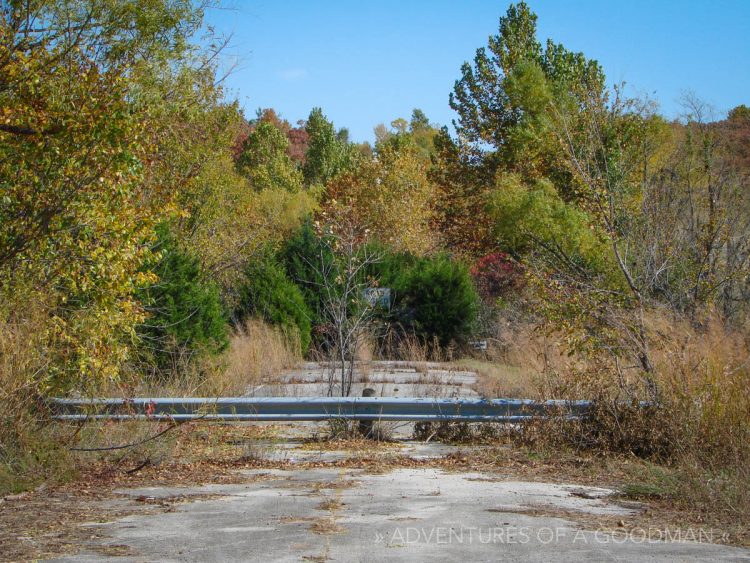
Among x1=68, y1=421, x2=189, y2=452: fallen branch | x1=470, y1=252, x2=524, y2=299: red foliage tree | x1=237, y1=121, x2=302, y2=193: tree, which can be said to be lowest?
x1=68, y1=421, x2=189, y2=452: fallen branch

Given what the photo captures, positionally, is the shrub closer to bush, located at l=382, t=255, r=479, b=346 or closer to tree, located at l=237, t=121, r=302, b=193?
bush, located at l=382, t=255, r=479, b=346

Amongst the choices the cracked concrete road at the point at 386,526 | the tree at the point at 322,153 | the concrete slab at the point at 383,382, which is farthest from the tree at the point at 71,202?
the tree at the point at 322,153

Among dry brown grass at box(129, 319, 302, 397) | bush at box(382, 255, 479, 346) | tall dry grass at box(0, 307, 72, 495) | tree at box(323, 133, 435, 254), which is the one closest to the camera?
tall dry grass at box(0, 307, 72, 495)

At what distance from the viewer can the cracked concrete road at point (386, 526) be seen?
17.9 ft

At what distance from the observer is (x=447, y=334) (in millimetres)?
24969

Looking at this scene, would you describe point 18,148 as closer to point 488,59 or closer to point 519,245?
point 519,245

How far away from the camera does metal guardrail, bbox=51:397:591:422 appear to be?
31.8ft

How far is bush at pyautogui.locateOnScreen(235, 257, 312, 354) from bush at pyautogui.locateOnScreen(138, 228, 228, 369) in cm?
461

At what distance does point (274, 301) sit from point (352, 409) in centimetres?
1288

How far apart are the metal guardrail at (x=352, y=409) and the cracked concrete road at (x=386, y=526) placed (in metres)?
1.75

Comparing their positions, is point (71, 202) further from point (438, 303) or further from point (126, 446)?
point (438, 303)

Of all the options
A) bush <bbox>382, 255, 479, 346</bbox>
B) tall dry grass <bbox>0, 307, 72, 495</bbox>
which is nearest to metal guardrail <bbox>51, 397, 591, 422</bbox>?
tall dry grass <bbox>0, 307, 72, 495</bbox>

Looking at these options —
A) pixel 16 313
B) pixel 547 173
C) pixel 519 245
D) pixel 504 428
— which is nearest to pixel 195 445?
pixel 16 313

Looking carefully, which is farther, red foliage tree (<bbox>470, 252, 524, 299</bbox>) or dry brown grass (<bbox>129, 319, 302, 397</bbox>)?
red foliage tree (<bbox>470, 252, 524, 299</bbox>)
